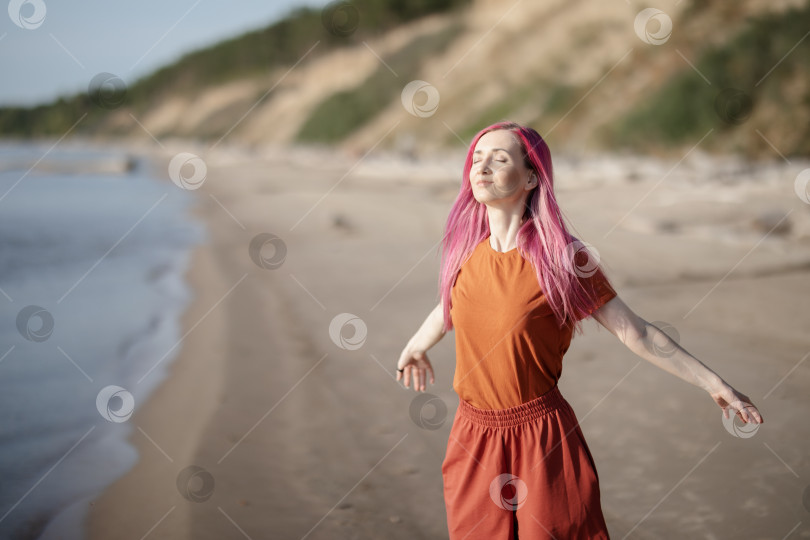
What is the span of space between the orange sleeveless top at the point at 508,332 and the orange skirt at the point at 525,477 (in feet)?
0.18

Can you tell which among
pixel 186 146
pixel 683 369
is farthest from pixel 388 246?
pixel 186 146

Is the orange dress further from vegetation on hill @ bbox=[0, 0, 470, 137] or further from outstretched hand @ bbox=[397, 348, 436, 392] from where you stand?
vegetation on hill @ bbox=[0, 0, 470, 137]

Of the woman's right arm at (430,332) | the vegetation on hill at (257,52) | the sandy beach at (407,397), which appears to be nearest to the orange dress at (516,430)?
the woman's right arm at (430,332)

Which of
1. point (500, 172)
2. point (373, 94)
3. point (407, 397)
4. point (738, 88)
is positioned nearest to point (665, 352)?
point (500, 172)

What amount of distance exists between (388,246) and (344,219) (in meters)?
2.43

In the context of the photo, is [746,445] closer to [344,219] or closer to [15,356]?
[15,356]

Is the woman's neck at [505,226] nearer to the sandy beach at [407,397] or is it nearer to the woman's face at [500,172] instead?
the woman's face at [500,172]

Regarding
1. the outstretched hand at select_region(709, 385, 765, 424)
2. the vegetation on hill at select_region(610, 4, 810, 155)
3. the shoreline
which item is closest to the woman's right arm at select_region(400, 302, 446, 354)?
the outstretched hand at select_region(709, 385, 765, 424)

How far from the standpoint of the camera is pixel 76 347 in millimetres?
6164

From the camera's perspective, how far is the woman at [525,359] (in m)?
1.94

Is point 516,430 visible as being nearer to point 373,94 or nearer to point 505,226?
point 505,226

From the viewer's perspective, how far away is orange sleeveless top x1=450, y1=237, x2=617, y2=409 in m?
1.97

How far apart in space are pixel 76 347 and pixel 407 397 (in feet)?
11.5

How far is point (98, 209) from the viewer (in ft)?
55.1
